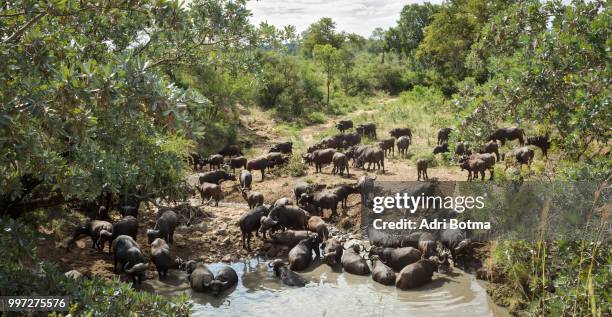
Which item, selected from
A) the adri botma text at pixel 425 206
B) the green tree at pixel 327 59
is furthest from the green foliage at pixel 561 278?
the green tree at pixel 327 59

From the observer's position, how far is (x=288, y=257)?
12.2 metres

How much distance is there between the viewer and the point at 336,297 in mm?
10141

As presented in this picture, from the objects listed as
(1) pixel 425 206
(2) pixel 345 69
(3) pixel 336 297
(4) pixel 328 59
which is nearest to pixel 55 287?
(3) pixel 336 297

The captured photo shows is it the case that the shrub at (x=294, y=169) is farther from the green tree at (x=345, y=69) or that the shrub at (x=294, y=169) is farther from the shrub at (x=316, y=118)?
the green tree at (x=345, y=69)

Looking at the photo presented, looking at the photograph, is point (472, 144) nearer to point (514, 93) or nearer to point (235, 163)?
point (514, 93)

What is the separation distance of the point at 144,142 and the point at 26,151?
4.57 meters

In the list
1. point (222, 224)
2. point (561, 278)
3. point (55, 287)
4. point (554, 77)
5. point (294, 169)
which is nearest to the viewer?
point (55, 287)

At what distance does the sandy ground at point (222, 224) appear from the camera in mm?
11592

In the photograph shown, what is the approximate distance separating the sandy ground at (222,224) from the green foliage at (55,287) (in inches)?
228

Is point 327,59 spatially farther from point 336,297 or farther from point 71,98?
point 71,98

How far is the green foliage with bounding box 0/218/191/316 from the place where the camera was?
4.96 meters

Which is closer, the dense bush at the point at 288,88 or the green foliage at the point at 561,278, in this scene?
the green foliage at the point at 561,278

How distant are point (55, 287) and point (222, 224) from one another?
923 cm

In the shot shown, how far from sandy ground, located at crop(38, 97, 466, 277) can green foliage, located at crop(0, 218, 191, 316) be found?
578 cm
